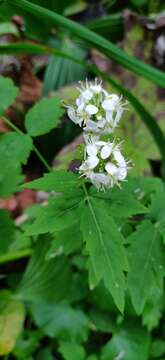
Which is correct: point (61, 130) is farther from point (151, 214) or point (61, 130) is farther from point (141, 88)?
point (151, 214)

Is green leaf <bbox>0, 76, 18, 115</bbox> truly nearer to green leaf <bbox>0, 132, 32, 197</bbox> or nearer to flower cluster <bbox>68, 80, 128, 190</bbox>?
green leaf <bbox>0, 132, 32, 197</bbox>

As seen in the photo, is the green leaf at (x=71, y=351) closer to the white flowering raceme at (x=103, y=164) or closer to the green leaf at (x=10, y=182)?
the green leaf at (x=10, y=182)

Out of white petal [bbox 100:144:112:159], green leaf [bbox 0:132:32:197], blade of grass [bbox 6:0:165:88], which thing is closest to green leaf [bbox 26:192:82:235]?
white petal [bbox 100:144:112:159]

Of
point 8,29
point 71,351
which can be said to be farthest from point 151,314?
point 8,29

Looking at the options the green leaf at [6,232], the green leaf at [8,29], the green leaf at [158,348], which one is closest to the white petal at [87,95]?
the green leaf at [6,232]

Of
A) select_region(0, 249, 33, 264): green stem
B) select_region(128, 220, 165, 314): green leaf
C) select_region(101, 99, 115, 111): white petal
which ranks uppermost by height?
select_region(101, 99, 115, 111): white petal
